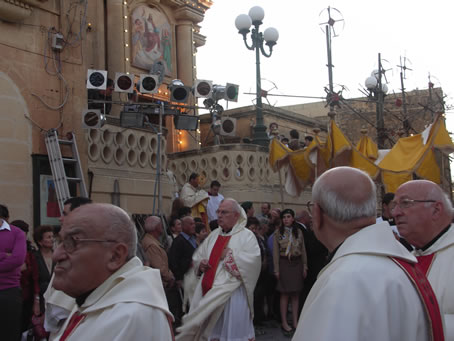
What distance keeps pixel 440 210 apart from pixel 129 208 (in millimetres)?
9465

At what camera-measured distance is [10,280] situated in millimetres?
6180

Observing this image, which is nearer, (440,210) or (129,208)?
(440,210)

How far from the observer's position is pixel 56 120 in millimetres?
11078

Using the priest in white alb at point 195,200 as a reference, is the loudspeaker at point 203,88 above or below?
above

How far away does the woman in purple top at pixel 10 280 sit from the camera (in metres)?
6.08

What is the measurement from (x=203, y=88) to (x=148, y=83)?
1549 millimetres

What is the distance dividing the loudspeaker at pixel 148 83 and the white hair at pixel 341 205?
11.1 m

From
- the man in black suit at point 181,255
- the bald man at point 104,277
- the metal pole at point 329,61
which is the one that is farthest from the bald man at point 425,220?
the metal pole at point 329,61

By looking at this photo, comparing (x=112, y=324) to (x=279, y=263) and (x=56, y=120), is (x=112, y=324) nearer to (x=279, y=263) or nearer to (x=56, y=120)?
(x=279, y=263)

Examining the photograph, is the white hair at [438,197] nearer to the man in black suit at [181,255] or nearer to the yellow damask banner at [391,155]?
the man in black suit at [181,255]

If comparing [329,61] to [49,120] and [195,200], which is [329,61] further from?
[49,120]

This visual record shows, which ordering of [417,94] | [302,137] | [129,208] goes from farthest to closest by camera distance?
[417,94] → [302,137] → [129,208]

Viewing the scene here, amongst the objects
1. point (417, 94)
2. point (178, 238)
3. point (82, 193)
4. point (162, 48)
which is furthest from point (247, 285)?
point (417, 94)

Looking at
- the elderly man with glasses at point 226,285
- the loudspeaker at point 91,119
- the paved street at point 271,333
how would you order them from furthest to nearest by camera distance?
the loudspeaker at point 91,119 < the paved street at point 271,333 < the elderly man with glasses at point 226,285
